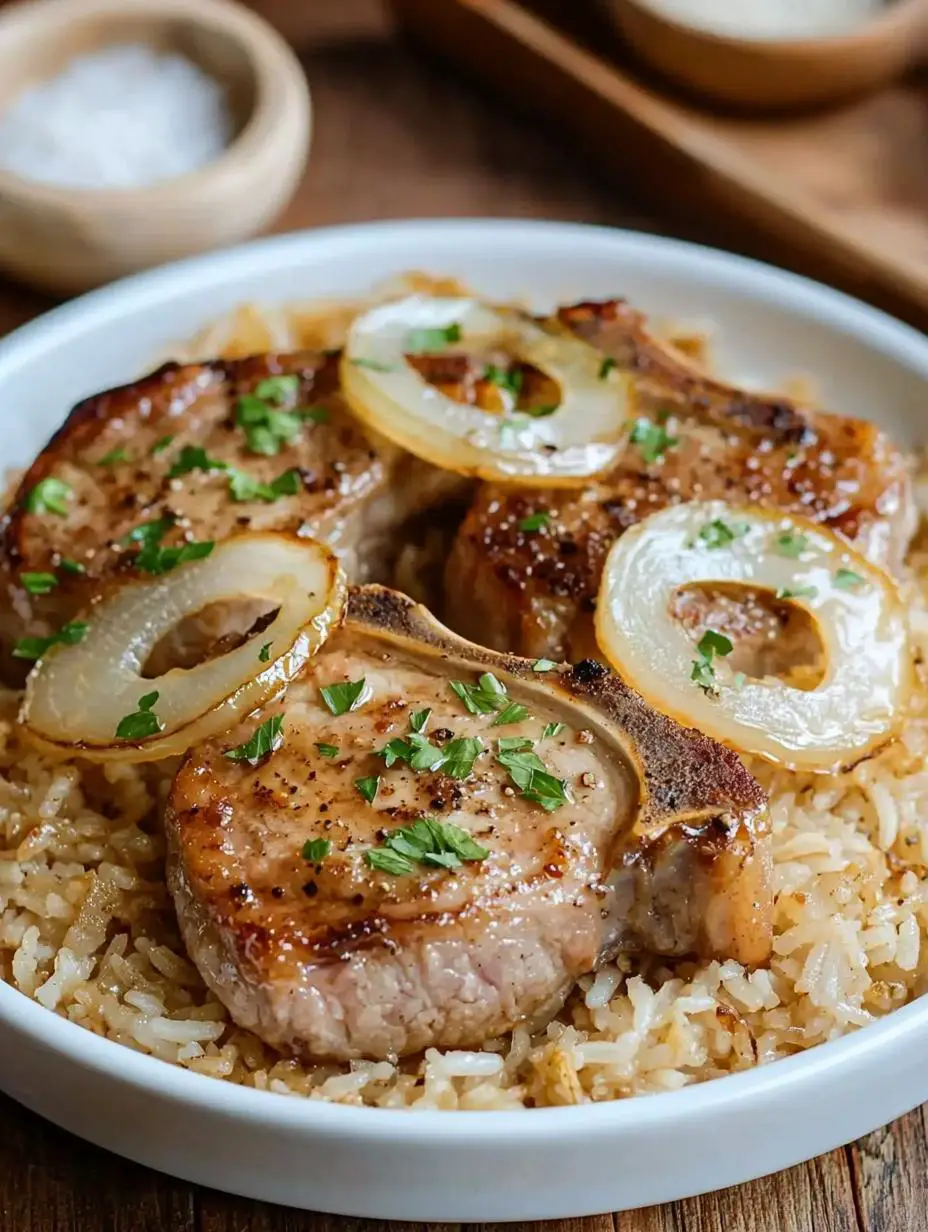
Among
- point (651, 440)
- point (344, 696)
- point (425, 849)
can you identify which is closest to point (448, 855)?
point (425, 849)

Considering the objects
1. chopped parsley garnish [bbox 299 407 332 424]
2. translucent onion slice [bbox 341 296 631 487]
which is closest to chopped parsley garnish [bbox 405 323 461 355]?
translucent onion slice [bbox 341 296 631 487]

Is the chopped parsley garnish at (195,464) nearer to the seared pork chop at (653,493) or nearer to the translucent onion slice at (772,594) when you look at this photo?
the seared pork chop at (653,493)

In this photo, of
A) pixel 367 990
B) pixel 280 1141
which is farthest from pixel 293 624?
pixel 280 1141

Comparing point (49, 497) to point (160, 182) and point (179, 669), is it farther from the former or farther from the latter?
point (160, 182)

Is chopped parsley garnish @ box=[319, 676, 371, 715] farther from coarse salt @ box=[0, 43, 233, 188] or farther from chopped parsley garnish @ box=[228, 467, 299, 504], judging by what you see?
coarse salt @ box=[0, 43, 233, 188]

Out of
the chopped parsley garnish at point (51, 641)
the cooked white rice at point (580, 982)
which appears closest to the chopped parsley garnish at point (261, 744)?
the cooked white rice at point (580, 982)

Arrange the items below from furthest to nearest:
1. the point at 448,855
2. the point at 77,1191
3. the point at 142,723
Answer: the point at 142,723 → the point at 77,1191 → the point at 448,855
